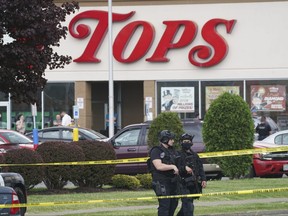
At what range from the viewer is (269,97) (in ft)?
127

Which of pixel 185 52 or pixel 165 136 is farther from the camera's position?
pixel 185 52

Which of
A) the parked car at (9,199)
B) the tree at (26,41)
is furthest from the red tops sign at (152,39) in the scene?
the parked car at (9,199)

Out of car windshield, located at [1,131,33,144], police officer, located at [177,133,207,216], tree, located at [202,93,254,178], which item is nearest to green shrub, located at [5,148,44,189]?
tree, located at [202,93,254,178]

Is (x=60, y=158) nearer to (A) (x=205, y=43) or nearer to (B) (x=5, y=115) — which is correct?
(A) (x=205, y=43)

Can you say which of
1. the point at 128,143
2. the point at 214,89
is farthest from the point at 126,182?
the point at 214,89

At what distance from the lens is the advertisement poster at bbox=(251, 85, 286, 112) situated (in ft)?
127

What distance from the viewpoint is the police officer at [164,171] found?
1312 centimetres

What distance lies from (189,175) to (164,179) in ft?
2.09

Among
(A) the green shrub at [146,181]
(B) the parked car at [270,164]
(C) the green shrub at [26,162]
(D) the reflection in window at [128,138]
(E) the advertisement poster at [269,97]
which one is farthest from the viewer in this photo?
(E) the advertisement poster at [269,97]

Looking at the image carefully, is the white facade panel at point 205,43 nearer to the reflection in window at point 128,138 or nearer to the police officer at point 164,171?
the reflection in window at point 128,138

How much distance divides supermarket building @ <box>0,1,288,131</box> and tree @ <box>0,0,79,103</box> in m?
21.2

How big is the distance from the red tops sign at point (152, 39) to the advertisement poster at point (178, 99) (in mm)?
1375

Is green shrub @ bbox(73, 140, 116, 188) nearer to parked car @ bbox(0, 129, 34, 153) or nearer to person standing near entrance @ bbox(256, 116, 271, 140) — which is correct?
parked car @ bbox(0, 129, 34, 153)

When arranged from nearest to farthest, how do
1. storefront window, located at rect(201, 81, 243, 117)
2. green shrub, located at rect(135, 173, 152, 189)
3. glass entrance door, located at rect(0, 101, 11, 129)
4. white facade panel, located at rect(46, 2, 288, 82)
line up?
green shrub, located at rect(135, 173, 152, 189) → white facade panel, located at rect(46, 2, 288, 82) → storefront window, located at rect(201, 81, 243, 117) → glass entrance door, located at rect(0, 101, 11, 129)
